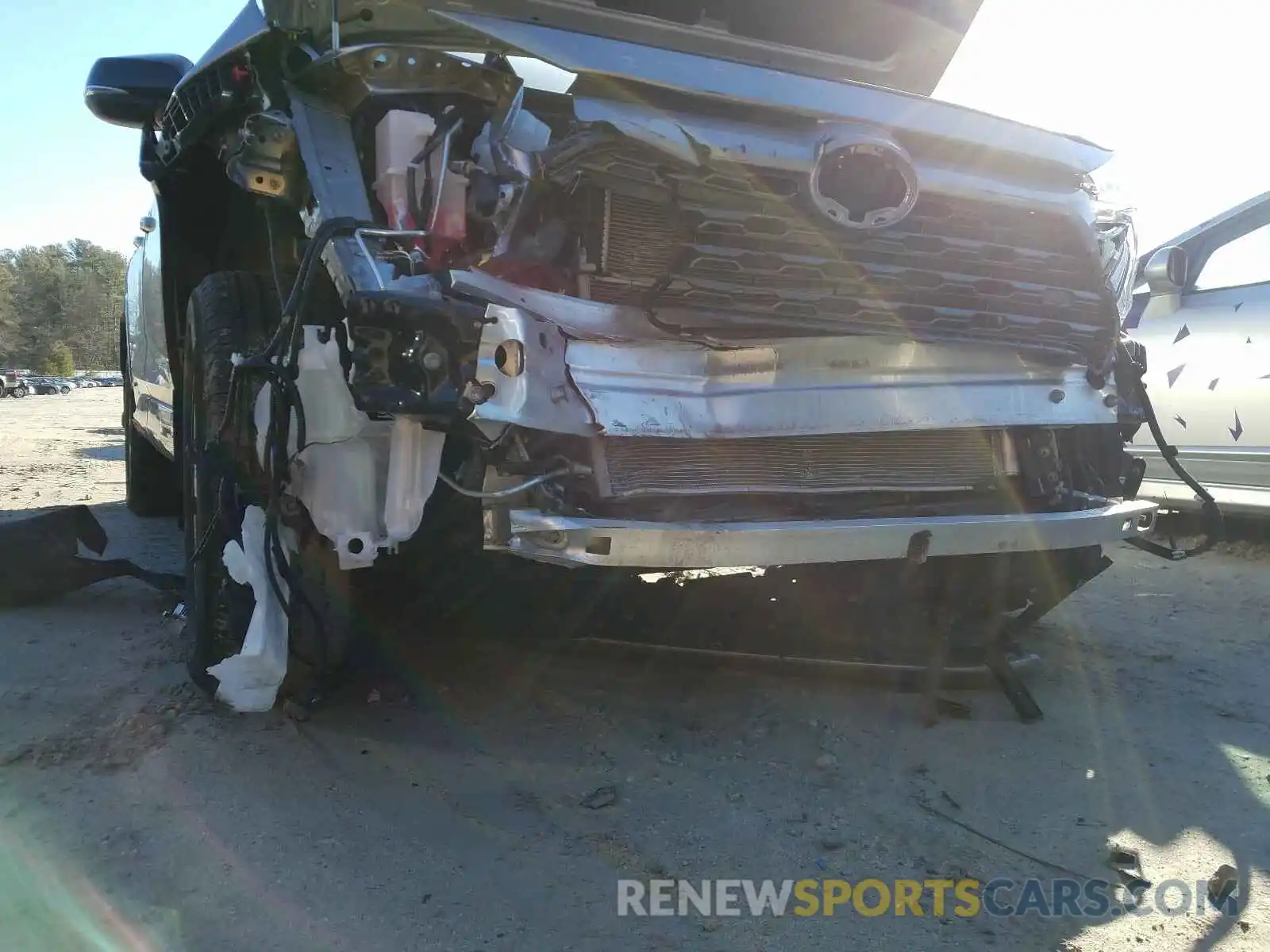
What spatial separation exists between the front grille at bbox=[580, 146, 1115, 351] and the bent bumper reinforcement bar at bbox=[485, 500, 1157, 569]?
22.0 inches

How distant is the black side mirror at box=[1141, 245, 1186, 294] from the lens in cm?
479

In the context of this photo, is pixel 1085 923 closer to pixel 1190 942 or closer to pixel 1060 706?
pixel 1190 942

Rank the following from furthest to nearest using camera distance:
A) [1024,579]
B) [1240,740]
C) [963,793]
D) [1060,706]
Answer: [1024,579] → [1060,706] → [1240,740] → [963,793]

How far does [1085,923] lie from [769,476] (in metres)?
1.23

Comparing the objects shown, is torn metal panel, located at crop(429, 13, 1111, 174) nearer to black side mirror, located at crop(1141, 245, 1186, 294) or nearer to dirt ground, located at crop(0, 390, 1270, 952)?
dirt ground, located at crop(0, 390, 1270, 952)

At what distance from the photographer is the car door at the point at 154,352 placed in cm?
382

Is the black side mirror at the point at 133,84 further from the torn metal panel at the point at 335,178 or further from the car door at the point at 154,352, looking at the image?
the torn metal panel at the point at 335,178

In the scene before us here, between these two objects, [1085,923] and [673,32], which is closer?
[1085,923]

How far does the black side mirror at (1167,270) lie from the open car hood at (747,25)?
176 cm

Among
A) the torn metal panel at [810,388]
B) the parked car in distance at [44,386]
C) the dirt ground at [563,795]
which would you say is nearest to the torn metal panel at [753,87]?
the torn metal panel at [810,388]

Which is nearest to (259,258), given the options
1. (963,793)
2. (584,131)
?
(584,131)

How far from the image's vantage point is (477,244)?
7.26ft

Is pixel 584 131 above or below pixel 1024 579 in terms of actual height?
above

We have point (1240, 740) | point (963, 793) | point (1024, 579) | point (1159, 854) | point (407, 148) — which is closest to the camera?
point (1159, 854)
